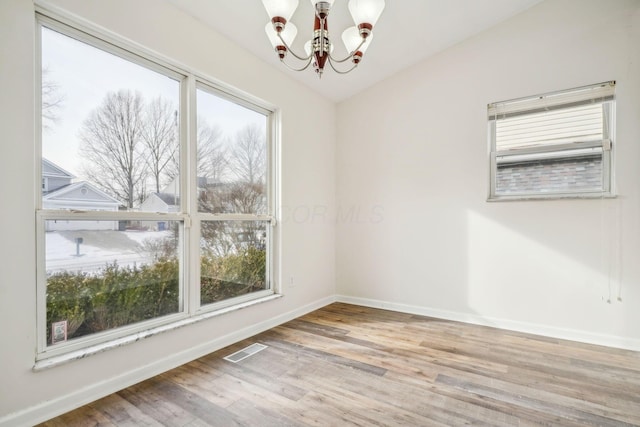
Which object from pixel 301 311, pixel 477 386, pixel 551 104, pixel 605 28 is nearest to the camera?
pixel 477 386

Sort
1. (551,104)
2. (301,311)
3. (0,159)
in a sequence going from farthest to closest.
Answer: (301,311) < (551,104) < (0,159)

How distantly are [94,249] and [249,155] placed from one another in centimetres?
156

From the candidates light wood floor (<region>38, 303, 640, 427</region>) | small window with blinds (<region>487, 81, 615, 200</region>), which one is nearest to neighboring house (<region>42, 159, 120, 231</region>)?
light wood floor (<region>38, 303, 640, 427</region>)

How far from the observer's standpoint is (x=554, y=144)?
9.75 feet

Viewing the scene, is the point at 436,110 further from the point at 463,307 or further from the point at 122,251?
the point at 122,251

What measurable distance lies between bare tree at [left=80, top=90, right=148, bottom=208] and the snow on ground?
9.5 inches

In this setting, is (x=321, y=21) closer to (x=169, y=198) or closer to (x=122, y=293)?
(x=169, y=198)

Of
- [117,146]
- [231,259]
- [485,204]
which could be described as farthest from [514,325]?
[117,146]

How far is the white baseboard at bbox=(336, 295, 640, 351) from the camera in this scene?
2.68 m

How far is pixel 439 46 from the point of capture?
3383 millimetres

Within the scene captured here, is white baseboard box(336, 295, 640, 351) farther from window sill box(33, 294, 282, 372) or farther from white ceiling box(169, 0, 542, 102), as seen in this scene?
white ceiling box(169, 0, 542, 102)

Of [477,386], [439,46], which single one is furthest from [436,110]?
[477,386]

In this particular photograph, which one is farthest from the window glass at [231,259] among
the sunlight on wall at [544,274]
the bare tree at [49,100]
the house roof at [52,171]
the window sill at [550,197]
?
the window sill at [550,197]

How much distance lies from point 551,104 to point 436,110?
3.40 ft
